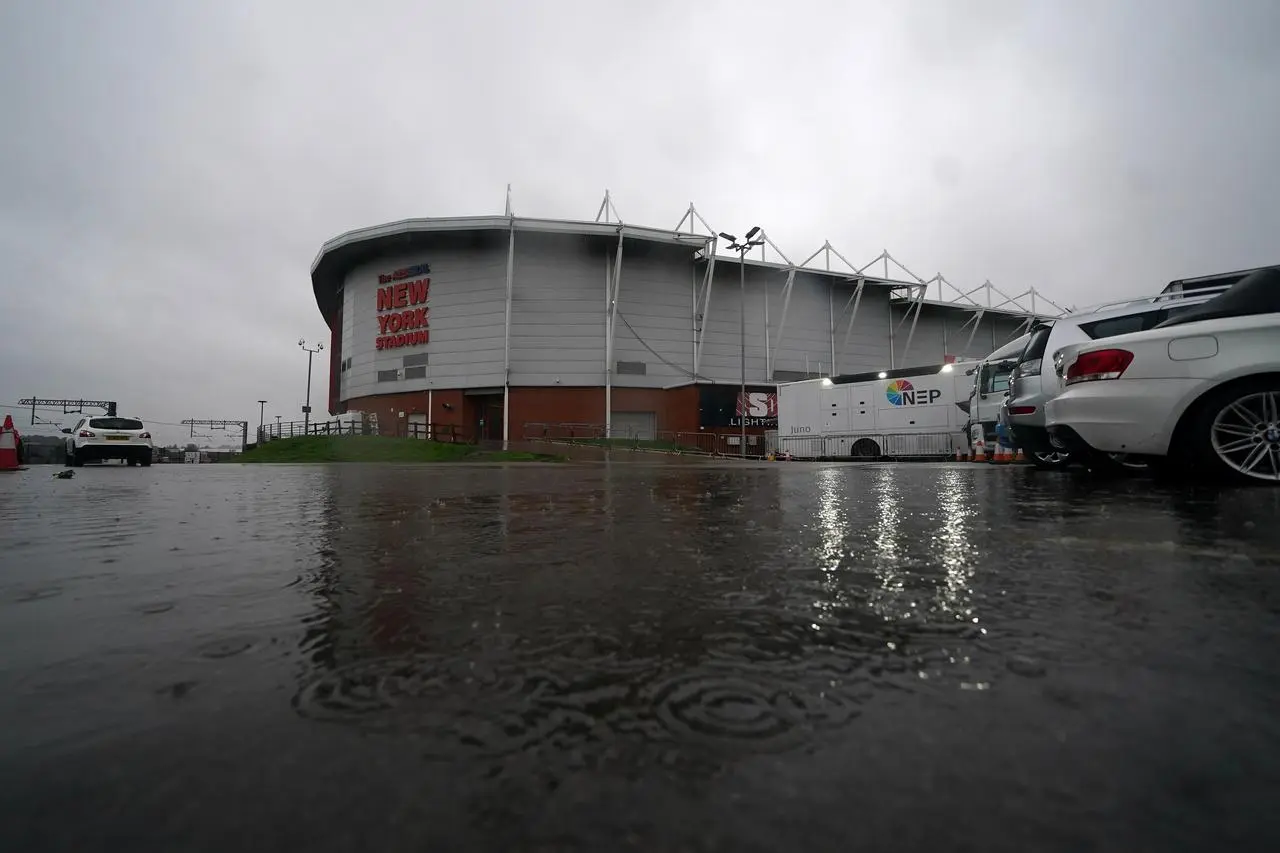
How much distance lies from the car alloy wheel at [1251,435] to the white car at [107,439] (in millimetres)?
21414

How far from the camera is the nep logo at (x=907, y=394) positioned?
20.5 metres

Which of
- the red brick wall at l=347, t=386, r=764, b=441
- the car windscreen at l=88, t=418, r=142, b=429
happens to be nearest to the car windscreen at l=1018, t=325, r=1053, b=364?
the car windscreen at l=88, t=418, r=142, b=429

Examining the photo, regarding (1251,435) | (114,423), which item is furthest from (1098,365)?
(114,423)

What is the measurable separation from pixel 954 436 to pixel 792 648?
21.5 m

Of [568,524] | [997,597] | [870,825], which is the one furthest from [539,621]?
[568,524]

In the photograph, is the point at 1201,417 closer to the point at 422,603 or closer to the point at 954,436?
the point at 422,603

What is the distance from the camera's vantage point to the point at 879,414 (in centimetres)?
2198

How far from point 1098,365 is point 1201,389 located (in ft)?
2.15

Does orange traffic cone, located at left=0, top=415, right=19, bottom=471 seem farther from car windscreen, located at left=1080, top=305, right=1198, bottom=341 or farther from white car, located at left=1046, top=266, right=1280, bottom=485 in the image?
car windscreen, located at left=1080, top=305, right=1198, bottom=341

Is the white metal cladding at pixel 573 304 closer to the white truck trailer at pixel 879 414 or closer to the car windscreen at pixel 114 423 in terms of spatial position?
the white truck trailer at pixel 879 414

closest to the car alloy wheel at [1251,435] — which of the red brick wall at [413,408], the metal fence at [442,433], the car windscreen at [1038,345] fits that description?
the car windscreen at [1038,345]

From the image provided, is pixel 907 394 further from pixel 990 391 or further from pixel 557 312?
pixel 557 312

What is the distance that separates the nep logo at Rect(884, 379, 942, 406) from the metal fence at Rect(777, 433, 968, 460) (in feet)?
3.80

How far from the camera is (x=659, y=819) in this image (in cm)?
66
